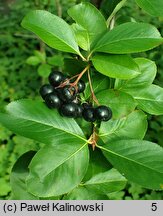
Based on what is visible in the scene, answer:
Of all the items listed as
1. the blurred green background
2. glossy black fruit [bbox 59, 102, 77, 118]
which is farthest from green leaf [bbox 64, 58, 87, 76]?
the blurred green background

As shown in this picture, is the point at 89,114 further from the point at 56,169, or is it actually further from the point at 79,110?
the point at 56,169

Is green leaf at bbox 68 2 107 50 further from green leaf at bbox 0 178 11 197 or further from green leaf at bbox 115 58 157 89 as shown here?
green leaf at bbox 0 178 11 197

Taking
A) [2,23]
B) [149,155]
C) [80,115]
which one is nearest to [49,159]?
[80,115]

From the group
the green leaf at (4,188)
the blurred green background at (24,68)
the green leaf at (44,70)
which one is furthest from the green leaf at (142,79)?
the green leaf at (44,70)

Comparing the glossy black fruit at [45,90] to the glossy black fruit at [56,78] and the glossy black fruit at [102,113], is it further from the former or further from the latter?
the glossy black fruit at [102,113]

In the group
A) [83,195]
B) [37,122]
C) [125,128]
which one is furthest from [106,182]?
[37,122]

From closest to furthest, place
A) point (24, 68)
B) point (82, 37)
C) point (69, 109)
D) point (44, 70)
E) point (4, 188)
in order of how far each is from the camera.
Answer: point (69, 109)
point (82, 37)
point (4, 188)
point (44, 70)
point (24, 68)
